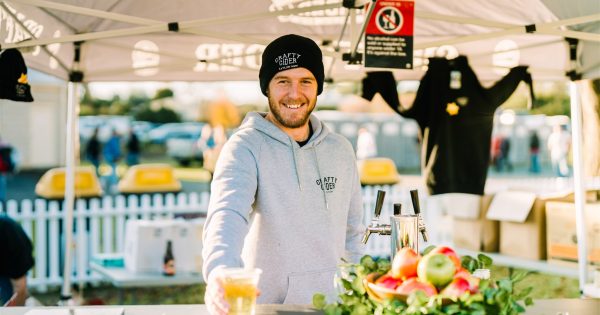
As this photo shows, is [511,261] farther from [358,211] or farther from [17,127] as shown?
[17,127]

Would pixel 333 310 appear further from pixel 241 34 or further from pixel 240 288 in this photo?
pixel 241 34

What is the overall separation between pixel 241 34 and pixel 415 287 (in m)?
3.50

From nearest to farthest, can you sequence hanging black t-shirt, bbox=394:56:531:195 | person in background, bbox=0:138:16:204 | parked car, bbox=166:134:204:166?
hanging black t-shirt, bbox=394:56:531:195, person in background, bbox=0:138:16:204, parked car, bbox=166:134:204:166

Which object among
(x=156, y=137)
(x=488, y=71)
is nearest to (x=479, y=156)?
(x=488, y=71)

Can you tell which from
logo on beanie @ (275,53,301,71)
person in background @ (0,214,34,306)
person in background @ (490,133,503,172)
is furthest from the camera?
person in background @ (490,133,503,172)

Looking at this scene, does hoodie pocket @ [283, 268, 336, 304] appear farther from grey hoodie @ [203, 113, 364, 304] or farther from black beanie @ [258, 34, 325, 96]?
black beanie @ [258, 34, 325, 96]

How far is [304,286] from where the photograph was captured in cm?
255

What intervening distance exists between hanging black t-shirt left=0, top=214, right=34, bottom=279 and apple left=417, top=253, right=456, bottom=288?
354 centimetres

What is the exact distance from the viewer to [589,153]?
16.3 ft

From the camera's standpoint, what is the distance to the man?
8.29 feet

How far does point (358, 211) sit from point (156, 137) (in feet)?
95.9

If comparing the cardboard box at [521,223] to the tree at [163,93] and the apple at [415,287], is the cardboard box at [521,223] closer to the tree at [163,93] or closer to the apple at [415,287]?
the apple at [415,287]

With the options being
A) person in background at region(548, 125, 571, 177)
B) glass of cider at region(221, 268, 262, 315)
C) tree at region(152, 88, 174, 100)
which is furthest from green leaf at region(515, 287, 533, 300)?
tree at region(152, 88, 174, 100)

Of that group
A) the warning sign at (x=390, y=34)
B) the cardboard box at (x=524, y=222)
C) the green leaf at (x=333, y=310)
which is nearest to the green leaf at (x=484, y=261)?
the green leaf at (x=333, y=310)
